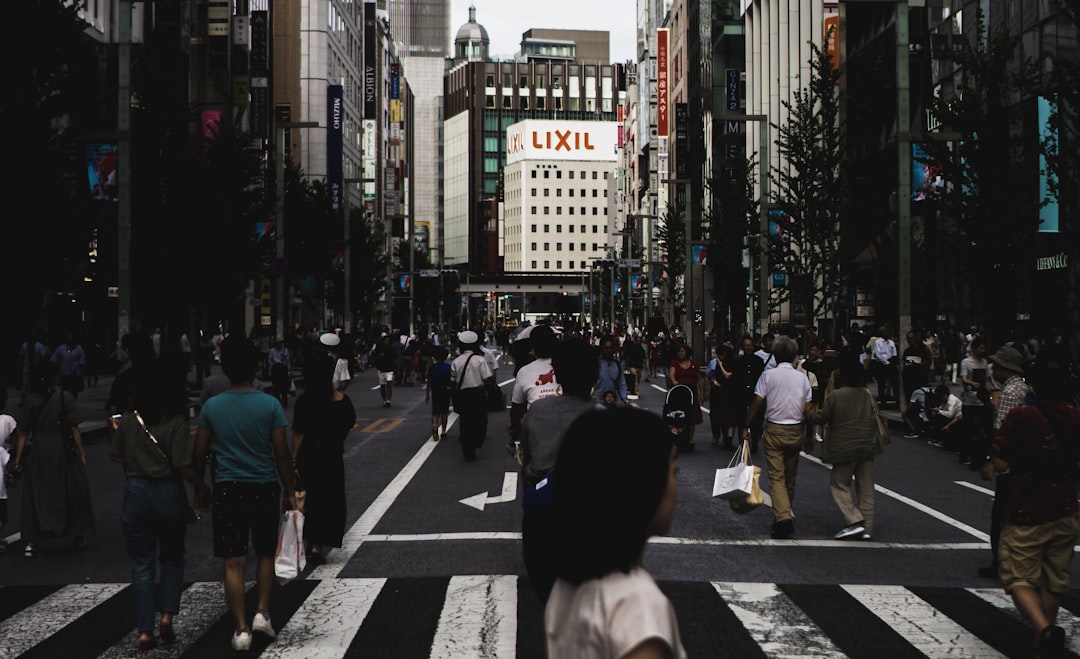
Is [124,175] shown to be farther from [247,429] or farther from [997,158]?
[247,429]

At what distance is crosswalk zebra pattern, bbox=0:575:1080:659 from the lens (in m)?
7.77

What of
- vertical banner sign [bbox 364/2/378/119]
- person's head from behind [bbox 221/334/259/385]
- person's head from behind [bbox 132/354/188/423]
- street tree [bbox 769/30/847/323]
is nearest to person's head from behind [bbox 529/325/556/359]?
person's head from behind [bbox 221/334/259/385]

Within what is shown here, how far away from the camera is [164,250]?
1353 inches

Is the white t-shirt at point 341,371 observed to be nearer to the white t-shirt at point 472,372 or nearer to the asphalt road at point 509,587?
the white t-shirt at point 472,372

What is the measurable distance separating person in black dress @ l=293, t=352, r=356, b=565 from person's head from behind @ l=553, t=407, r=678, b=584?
25.1 ft

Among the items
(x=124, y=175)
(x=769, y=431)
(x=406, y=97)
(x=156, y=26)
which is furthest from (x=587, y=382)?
(x=406, y=97)

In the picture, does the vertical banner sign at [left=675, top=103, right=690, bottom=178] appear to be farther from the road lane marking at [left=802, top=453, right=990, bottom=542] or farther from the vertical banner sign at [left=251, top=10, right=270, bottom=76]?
the road lane marking at [left=802, top=453, right=990, bottom=542]

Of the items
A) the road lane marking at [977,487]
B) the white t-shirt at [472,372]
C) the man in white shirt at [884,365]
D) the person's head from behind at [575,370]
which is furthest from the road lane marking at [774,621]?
the man in white shirt at [884,365]

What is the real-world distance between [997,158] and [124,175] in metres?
17.4

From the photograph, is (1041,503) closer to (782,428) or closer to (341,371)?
(782,428)

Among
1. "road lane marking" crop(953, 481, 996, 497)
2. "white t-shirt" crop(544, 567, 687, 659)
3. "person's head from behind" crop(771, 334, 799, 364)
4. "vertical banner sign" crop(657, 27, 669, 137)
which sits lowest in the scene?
"road lane marking" crop(953, 481, 996, 497)

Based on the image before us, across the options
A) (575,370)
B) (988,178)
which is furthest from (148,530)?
(988,178)

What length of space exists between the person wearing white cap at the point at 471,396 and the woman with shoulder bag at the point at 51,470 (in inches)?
310

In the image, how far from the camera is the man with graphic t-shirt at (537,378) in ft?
31.4
